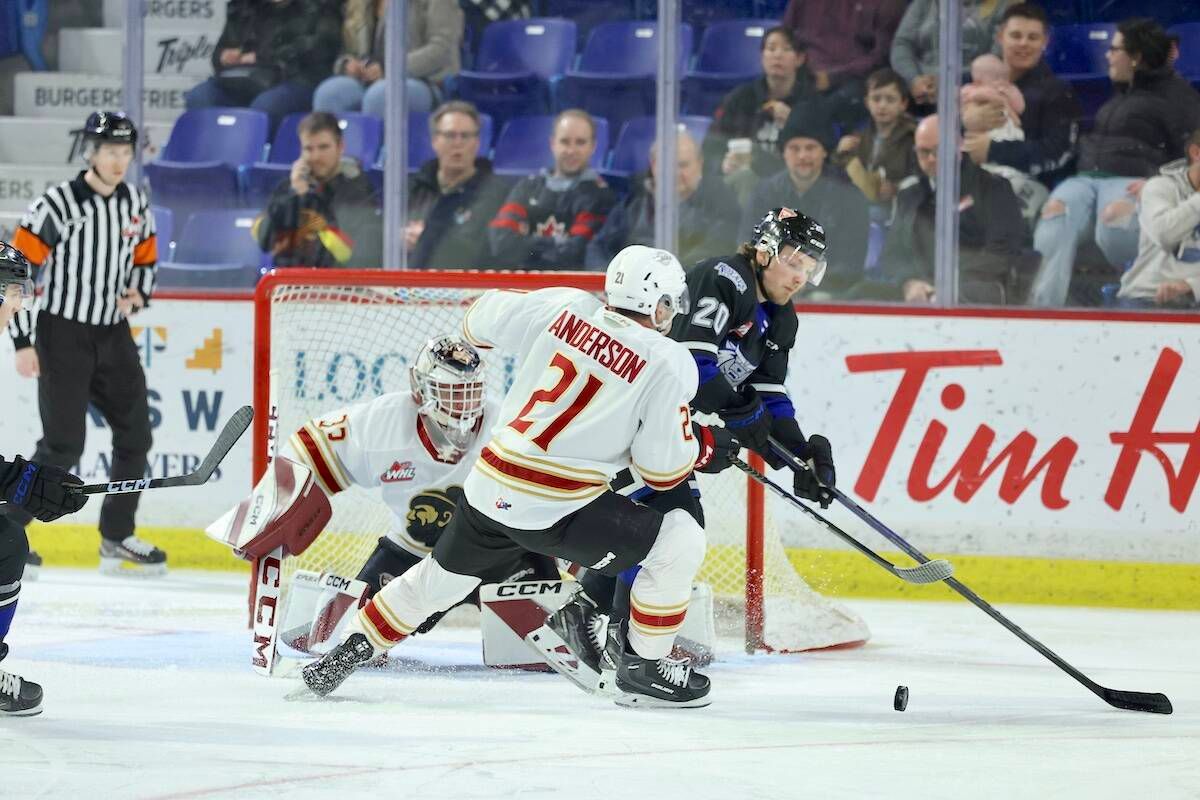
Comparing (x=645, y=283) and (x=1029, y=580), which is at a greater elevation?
(x=645, y=283)

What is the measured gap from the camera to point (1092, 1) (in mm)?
5637

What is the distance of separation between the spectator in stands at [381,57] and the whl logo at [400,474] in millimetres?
2174

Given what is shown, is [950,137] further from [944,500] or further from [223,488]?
[223,488]

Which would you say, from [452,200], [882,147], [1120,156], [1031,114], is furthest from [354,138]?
[1120,156]

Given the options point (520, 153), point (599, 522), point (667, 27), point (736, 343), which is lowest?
point (599, 522)

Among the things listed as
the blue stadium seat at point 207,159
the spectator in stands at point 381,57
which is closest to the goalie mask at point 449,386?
the spectator in stands at point 381,57

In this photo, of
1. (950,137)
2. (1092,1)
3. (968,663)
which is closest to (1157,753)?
(968,663)

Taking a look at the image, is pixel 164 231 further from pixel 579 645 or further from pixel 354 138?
pixel 579 645

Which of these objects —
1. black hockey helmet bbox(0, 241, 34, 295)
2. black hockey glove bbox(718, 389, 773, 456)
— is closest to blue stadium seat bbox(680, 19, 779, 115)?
black hockey glove bbox(718, 389, 773, 456)

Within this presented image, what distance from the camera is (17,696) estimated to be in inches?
133

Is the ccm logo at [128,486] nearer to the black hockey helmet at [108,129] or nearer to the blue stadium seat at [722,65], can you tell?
the black hockey helmet at [108,129]

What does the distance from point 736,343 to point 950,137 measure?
1.78 m

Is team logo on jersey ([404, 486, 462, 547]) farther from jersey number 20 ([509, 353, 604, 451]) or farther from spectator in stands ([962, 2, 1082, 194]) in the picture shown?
spectator in stands ([962, 2, 1082, 194])

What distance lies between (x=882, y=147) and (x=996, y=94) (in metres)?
0.38
